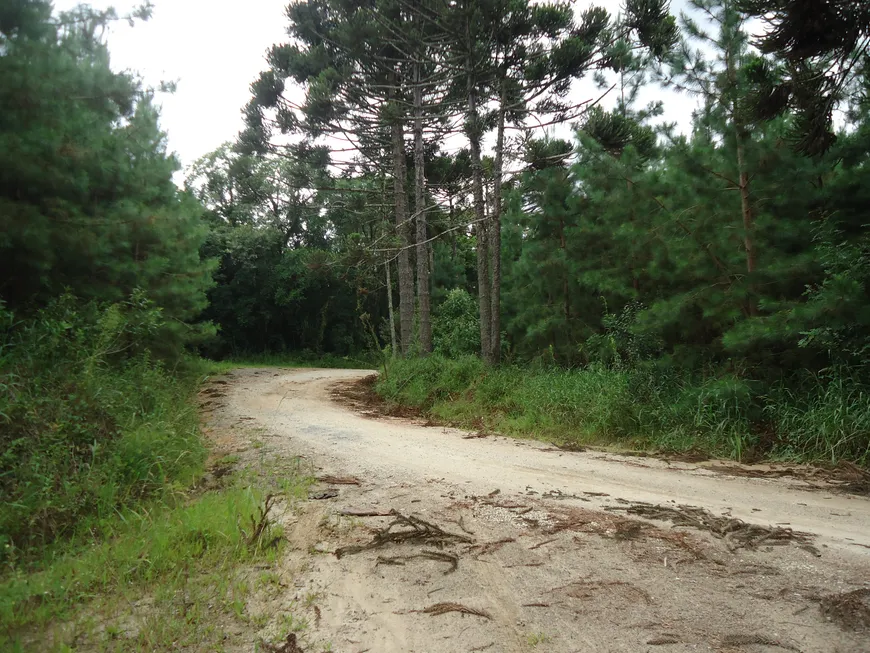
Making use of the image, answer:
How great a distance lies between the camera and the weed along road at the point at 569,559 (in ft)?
8.13

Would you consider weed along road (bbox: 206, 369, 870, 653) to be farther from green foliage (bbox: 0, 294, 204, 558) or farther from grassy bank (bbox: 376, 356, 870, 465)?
green foliage (bbox: 0, 294, 204, 558)

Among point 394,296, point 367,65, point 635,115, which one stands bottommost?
point 394,296

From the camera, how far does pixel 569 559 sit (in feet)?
10.6

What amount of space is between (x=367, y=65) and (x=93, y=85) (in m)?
8.87

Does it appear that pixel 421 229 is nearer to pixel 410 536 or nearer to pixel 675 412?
pixel 675 412

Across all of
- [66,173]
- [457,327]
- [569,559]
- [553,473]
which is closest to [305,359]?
[457,327]

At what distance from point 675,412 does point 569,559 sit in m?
4.60

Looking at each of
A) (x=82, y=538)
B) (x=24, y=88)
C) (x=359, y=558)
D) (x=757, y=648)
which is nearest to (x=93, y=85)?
(x=24, y=88)

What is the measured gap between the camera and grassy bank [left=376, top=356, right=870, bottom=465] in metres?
5.87

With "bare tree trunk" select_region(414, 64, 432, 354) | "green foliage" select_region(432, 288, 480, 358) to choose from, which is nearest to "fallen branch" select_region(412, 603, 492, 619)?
"green foliage" select_region(432, 288, 480, 358)

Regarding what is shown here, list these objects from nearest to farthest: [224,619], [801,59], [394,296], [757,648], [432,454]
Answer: [757,648]
[224,619]
[801,59]
[432,454]
[394,296]

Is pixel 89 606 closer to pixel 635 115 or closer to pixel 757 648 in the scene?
pixel 757 648

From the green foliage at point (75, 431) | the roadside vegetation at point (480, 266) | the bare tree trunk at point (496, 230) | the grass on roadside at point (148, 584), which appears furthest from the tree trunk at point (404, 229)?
the grass on roadside at point (148, 584)

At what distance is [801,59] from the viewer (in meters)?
4.91
